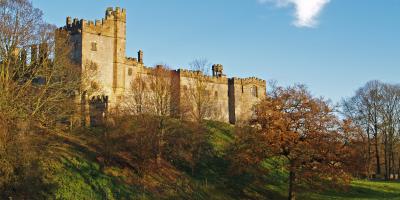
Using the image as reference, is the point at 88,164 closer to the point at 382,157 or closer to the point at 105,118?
the point at 105,118

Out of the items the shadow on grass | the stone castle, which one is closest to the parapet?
the stone castle

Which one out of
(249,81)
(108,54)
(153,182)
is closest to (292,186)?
(153,182)

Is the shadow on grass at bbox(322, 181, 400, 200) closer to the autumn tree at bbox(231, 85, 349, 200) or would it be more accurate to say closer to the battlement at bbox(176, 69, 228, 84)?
the autumn tree at bbox(231, 85, 349, 200)

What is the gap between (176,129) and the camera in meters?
50.3

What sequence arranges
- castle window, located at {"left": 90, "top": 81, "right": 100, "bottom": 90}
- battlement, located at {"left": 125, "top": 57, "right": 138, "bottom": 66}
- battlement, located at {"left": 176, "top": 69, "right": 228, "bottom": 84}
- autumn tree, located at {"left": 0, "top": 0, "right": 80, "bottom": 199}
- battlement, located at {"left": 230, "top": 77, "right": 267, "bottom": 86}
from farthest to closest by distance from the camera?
1. battlement, located at {"left": 230, "top": 77, "right": 267, "bottom": 86}
2. battlement, located at {"left": 176, "top": 69, "right": 228, "bottom": 84}
3. battlement, located at {"left": 125, "top": 57, "right": 138, "bottom": 66}
4. castle window, located at {"left": 90, "top": 81, "right": 100, "bottom": 90}
5. autumn tree, located at {"left": 0, "top": 0, "right": 80, "bottom": 199}

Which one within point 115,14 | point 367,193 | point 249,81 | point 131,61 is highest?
point 115,14

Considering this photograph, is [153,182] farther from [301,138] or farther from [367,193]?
[367,193]

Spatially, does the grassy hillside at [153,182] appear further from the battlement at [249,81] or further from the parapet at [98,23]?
the battlement at [249,81]

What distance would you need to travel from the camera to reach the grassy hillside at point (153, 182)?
122ft

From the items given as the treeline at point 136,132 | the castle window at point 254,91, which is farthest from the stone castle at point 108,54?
the castle window at point 254,91

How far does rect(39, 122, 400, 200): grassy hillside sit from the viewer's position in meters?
37.1

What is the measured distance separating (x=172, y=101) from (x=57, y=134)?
46.6ft

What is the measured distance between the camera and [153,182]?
4209 cm

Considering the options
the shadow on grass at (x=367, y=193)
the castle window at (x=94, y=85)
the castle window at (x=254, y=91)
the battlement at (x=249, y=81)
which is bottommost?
the shadow on grass at (x=367, y=193)
